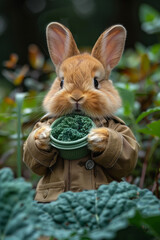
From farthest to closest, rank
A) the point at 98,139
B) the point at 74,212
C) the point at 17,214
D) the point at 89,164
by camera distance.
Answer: the point at 89,164
the point at 98,139
the point at 74,212
the point at 17,214

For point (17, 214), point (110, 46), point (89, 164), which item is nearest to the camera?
point (17, 214)

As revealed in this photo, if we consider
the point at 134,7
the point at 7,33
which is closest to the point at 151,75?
the point at 134,7

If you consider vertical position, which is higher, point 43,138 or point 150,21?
point 150,21

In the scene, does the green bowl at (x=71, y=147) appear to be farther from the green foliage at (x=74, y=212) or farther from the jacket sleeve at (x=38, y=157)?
the green foliage at (x=74, y=212)

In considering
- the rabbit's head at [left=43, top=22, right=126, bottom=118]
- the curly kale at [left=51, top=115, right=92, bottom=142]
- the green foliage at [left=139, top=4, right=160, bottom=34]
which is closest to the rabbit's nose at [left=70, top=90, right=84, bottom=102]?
the rabbit's head at [left=43, top=22, right=126, bottom=118]

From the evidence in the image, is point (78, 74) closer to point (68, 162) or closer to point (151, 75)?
point (68, 162)

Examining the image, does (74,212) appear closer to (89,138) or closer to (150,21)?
(89,138)

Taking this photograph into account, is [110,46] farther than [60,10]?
No

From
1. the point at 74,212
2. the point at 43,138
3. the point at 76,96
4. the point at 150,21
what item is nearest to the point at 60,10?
the point at 150,21
